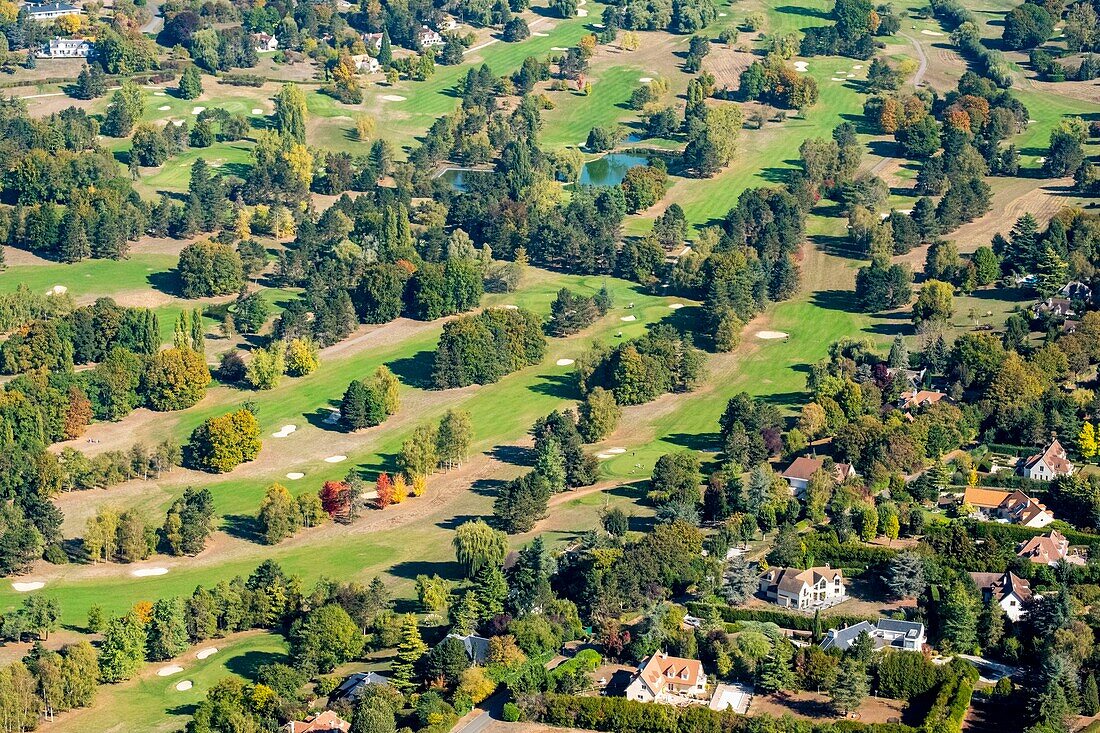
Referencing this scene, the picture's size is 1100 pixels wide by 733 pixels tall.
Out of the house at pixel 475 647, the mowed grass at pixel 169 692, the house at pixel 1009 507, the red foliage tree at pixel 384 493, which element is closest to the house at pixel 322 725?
the mowed grass at pixel 169 692

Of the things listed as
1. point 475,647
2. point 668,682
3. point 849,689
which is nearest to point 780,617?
point 668,682

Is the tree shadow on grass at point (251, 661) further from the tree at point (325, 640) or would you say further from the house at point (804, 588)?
the house at point (804, 588)

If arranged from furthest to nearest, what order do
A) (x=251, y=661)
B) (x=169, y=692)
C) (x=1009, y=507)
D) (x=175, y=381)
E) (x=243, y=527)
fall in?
1. (x=175, y=381)
2. (x=243, y=527)
3. (x=1009, y=507)
4. (x=251, y=661)
5. (x=169, y=692)

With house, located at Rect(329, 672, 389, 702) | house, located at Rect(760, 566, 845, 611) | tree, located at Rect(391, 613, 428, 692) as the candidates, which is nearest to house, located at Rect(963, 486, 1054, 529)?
house, located at Rect(760, 566, 845, 611)

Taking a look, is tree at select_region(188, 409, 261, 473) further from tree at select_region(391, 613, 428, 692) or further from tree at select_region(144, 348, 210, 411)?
tree at select_region(391, 613, 428, 692)

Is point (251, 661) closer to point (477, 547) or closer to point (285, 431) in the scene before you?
point (477, 547)
